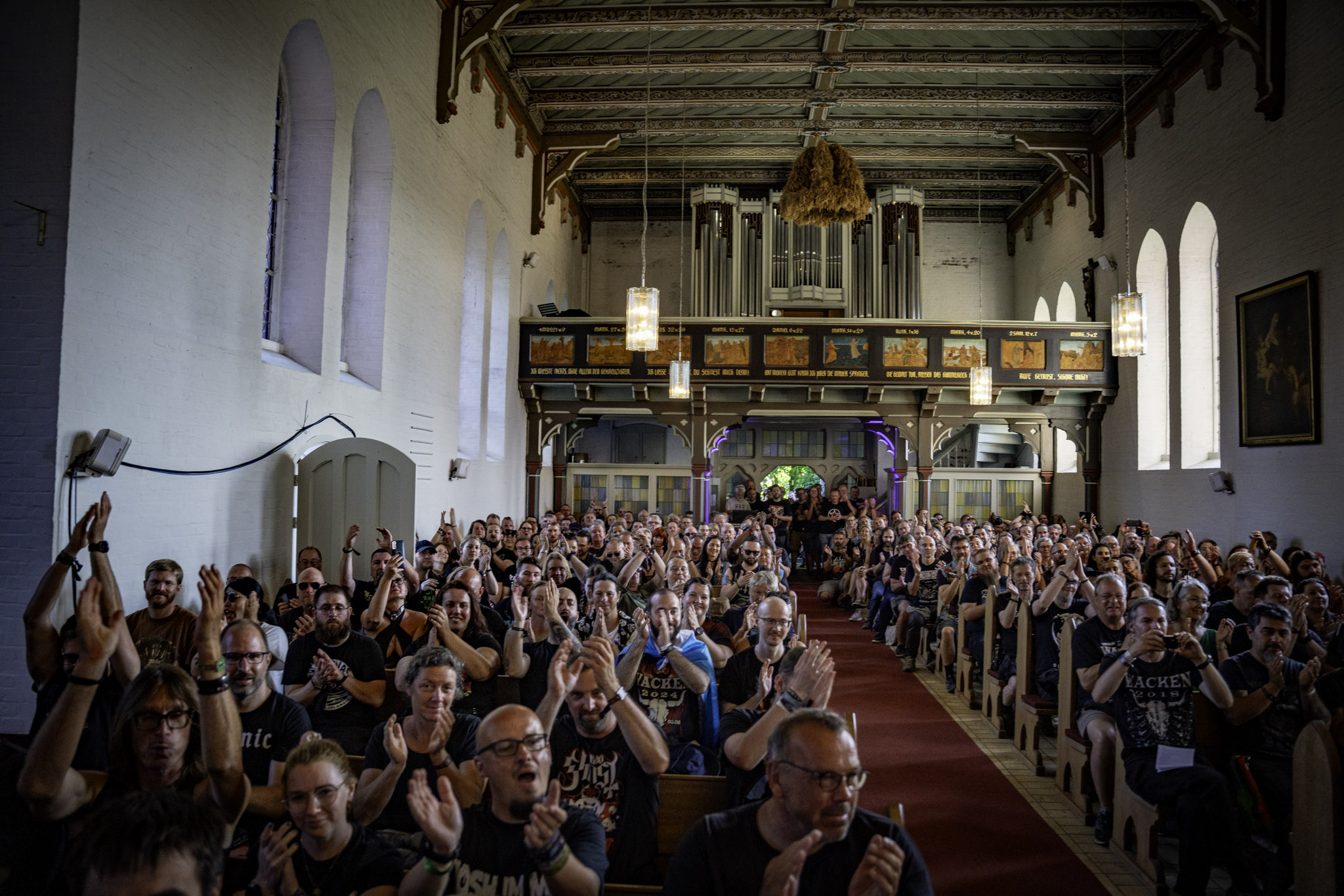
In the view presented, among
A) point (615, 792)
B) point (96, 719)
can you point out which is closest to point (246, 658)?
point (96, 719)

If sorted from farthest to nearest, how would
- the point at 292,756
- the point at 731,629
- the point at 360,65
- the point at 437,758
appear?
the point at 360,65 → the point at 731,629 → the point at 437,758 → the point at 292,756

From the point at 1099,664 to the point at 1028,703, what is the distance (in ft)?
4.01

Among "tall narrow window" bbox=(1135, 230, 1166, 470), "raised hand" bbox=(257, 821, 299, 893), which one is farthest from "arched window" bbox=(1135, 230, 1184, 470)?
"raised hand" bbox=(257, 821, 299, 893)

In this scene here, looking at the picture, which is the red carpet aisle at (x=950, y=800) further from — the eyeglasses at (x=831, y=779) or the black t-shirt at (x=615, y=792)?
the eyeglasses at (x=831, y=779)

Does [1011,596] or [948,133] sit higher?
[948,133]

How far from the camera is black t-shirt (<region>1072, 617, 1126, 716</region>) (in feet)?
15.5

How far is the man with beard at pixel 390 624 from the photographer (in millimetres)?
4938

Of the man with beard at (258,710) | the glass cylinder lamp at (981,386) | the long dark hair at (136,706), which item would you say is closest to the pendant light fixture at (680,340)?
the glass cylinder lamp at (981,386)

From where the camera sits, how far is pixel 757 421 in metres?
19.7

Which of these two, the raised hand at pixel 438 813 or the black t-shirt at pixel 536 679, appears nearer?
the raised hand at pixel 438 813

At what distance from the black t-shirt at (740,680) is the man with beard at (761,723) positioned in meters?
0.73

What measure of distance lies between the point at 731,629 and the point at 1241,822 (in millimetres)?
2929

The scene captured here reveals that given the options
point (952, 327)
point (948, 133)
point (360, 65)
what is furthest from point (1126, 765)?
point (948, 133)

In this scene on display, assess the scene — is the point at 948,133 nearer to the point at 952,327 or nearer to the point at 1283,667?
the point at 952,327
